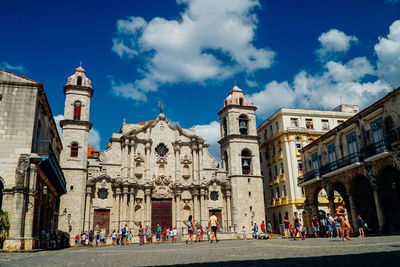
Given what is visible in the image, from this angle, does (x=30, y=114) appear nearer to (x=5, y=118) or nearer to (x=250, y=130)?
(x=5, y=118)

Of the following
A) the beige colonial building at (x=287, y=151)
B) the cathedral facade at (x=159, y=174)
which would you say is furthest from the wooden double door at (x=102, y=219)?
the beige colonial building at (x=287, y=151)

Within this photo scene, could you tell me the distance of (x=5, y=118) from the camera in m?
20.1

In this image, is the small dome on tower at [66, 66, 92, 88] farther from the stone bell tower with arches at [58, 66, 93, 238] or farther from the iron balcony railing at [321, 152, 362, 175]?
the iron balcony railing at [321, 152, 362, 175]

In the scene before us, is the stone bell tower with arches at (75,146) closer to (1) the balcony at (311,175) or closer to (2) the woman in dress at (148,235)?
(2) the woman in dress at (148,235)

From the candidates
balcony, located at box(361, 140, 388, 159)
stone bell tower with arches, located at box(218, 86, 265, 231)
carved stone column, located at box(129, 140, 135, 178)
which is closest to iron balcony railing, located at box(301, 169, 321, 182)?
balcony, located at box(361, 140, 388, 159)

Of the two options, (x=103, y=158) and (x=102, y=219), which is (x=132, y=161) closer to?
(x=103, y=158)

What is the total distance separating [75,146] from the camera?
123 feet

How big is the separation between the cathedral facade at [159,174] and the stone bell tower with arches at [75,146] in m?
0.10

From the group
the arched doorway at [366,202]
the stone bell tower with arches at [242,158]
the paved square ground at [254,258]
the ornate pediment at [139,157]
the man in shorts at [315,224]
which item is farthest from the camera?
the ornate pediment at [139,157]

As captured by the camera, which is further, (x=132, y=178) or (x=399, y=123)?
(x=132, y=178)

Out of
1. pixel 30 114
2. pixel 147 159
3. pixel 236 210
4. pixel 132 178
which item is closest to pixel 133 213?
pixel 132 178

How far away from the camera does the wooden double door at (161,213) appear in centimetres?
4009

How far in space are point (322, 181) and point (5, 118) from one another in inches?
964

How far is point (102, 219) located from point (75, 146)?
27.7 feet
